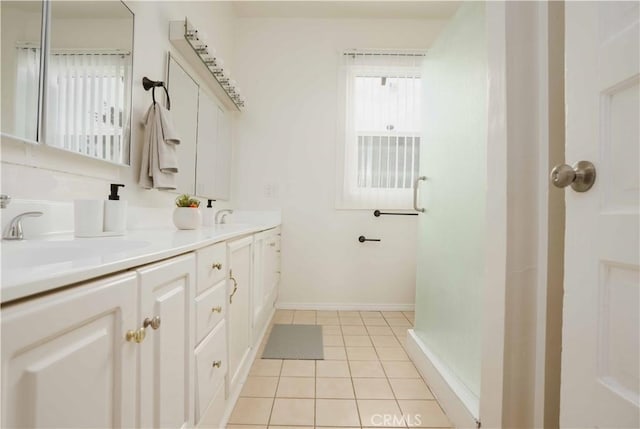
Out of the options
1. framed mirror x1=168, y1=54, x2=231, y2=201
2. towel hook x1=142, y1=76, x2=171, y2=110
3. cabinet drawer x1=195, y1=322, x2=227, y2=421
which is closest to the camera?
cabinet drawer x1=195, y1=322, x2=227, y2=421

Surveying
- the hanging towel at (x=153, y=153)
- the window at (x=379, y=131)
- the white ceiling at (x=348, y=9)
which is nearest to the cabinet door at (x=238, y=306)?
the hanging towel at (x=153, y=153)

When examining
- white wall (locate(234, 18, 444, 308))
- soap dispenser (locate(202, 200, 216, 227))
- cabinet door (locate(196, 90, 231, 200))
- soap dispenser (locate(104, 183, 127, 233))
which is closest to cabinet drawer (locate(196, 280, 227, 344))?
soap dispenser (locate(104, 183, 127, 233))

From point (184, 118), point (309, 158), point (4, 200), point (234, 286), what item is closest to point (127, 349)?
point (4, 200)

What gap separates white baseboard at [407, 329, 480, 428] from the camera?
1101mm

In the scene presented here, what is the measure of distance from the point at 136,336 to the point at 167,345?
15cm

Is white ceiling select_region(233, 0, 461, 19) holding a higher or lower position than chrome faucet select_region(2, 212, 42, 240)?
higher

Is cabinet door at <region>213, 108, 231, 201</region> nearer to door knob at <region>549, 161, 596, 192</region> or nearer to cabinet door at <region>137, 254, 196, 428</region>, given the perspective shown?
cabinet door at <region>137, 254, 196, 428</region>

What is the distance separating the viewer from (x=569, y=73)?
628 millimetres

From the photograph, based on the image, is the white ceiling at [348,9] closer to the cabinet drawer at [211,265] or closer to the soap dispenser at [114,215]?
the soap dispenser at [114,215]

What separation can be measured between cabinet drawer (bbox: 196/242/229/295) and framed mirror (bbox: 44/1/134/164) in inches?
23.0

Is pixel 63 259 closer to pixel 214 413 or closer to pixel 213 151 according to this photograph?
pixel 214 413

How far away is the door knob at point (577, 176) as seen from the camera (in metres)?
0.57

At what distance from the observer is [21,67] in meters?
0.78

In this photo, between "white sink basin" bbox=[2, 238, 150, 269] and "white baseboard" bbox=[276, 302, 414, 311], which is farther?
"white baseboard" bbox=[276, 302, 414, 311]
